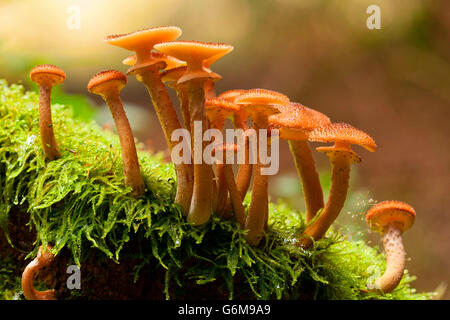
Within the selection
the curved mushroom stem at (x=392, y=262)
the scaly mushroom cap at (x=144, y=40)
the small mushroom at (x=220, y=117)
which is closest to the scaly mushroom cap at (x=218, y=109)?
the small mushroom at (x=220, y=117)

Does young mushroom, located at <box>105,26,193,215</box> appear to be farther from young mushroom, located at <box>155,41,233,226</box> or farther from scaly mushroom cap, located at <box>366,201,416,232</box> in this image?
scaly mushroom cap, located at <box>366,201,416,232</box>

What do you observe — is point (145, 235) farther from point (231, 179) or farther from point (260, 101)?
point (260, 101)

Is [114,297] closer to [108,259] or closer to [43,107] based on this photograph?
[108,259]

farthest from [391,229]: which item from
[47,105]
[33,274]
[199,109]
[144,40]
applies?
[47,105]

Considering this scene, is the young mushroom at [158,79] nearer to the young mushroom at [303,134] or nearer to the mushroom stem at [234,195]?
the mushroom stem at [234,195]

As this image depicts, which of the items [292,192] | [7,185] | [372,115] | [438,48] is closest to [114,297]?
[7,185]
